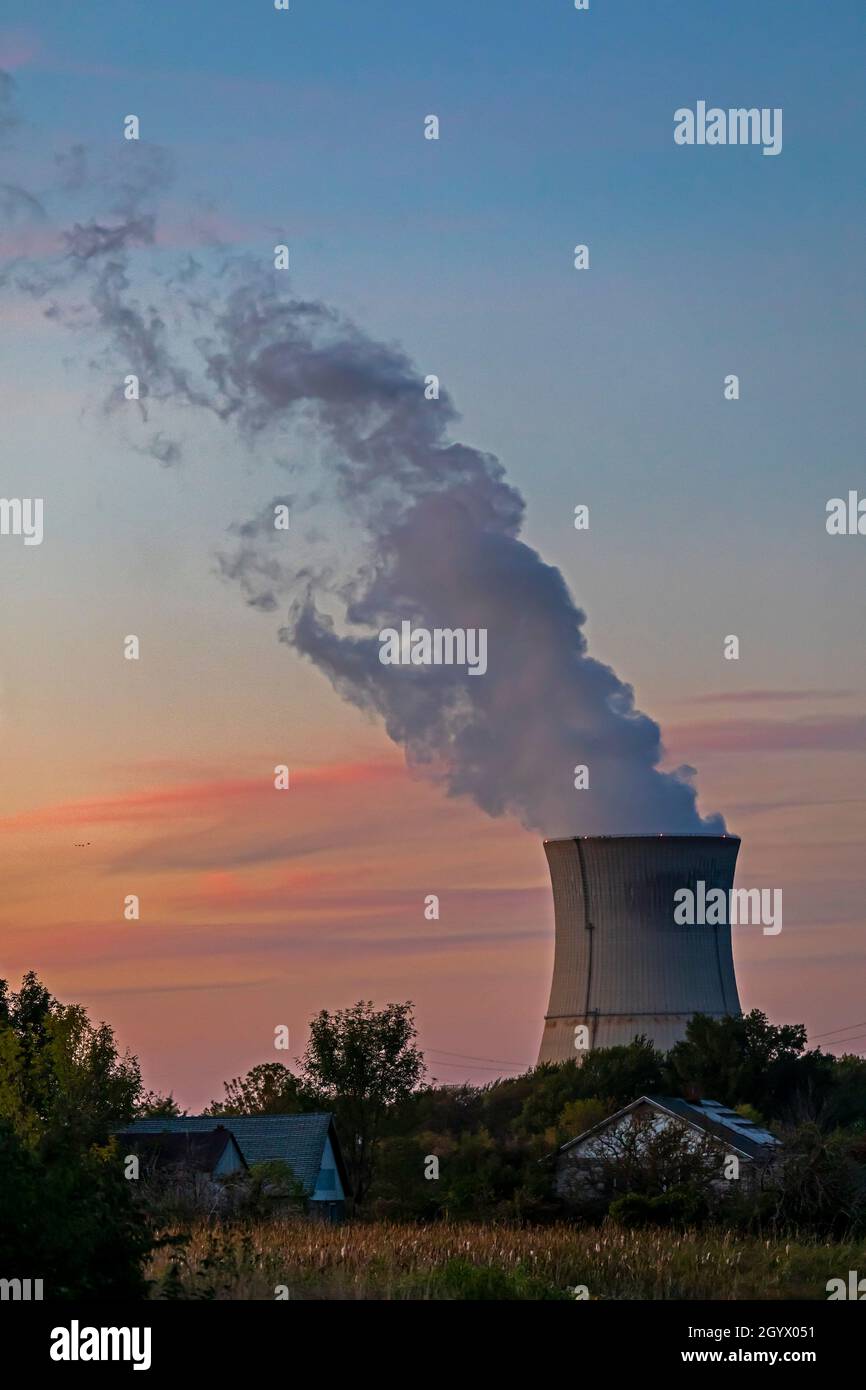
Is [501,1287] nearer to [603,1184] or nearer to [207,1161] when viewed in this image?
[603,1184]

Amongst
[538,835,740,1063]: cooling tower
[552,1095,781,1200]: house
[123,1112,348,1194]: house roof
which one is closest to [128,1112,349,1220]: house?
[123,1112,348,1194]: house roof

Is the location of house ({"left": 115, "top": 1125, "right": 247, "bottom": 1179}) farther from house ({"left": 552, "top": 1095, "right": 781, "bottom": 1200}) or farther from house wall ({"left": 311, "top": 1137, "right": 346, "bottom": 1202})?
house ({"left": 552, "top": 1095, "right": 781, "bottom": 1200})

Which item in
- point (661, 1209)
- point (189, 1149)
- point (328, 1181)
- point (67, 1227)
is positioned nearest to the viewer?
point (67, 1227)

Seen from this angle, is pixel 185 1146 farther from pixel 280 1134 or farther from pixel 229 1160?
pixel 280 1134

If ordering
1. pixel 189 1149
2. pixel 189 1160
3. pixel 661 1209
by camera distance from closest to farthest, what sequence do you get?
pixel 661 1209 → pixel 189 1160 → pixel 189 1149

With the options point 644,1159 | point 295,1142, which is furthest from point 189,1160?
point 644,1159

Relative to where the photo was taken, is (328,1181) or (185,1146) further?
(328,1181)

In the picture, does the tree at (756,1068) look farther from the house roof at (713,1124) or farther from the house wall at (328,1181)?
the house wall at (328,1181)
